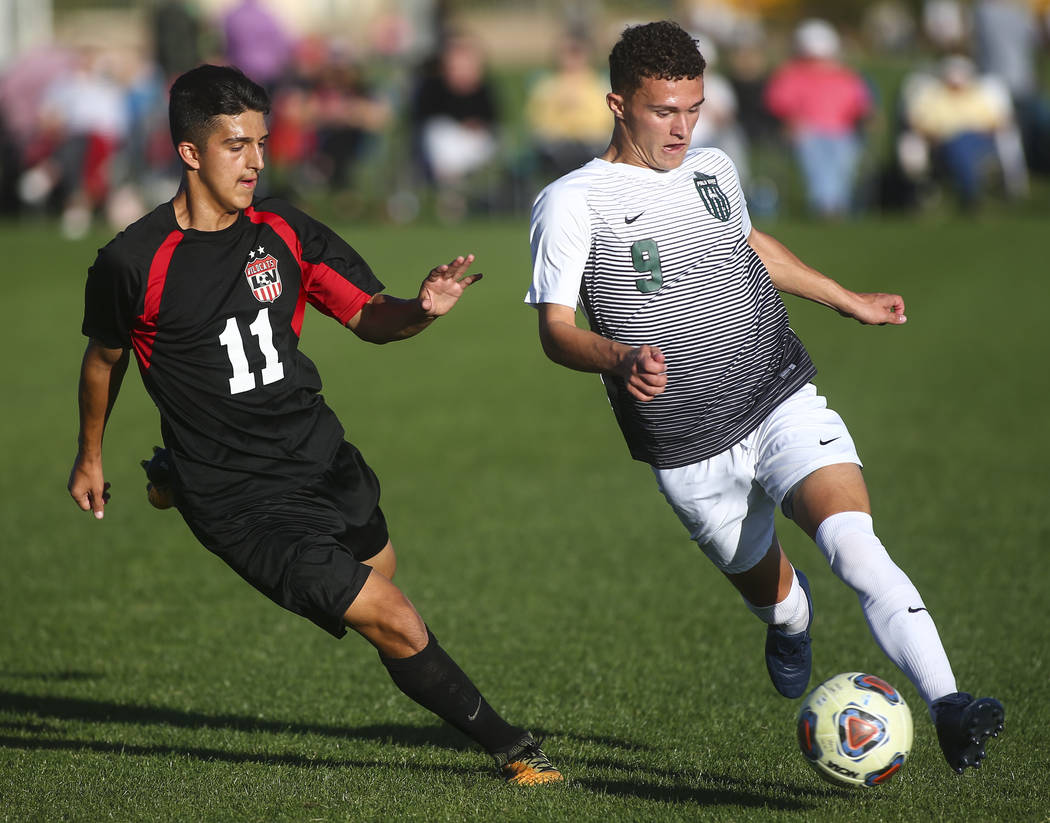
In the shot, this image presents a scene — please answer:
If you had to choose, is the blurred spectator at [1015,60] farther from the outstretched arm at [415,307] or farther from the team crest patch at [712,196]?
the outstretched arm at [415,307]

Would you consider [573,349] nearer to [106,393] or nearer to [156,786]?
[106,393]

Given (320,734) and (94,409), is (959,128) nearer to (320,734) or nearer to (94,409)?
(320,734)

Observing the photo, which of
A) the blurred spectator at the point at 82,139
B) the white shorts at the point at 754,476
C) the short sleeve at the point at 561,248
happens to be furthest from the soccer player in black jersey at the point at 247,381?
the blurred spectator at the point at 82,139

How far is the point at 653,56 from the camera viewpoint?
4348 mm

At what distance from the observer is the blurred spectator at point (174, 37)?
808 inches

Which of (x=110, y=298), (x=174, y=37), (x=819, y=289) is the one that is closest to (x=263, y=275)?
(x=110, y=298)

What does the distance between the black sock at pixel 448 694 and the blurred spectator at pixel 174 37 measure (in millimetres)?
17736

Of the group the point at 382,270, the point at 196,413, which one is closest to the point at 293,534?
the point at 196,413

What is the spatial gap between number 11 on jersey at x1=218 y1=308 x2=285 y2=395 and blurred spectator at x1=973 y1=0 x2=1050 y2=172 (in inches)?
811

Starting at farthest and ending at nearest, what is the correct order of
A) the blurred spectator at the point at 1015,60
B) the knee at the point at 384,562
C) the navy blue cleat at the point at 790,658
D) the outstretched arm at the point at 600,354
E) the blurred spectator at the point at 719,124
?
the blurred spectator at the point at 1015,60 < the blurred spectator at the point at 719,124 < the navy blue cleat at the point at 790,658 < the knee at the point at 384,562 < the outstretched arm at the point at 600,354

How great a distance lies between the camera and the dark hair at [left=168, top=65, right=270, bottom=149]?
167 inches

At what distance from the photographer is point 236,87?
428 centimetres

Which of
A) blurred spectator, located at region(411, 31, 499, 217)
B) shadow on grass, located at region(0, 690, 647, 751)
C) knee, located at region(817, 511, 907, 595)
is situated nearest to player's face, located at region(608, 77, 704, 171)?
knee, located at region(817, 511, 907, 595)

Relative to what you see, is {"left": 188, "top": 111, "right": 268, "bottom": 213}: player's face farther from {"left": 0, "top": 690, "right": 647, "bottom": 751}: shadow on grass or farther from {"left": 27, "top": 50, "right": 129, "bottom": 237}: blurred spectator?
{"left": 27, "top": 50, "right": 129, "bottom": 237}: blurred spectator
